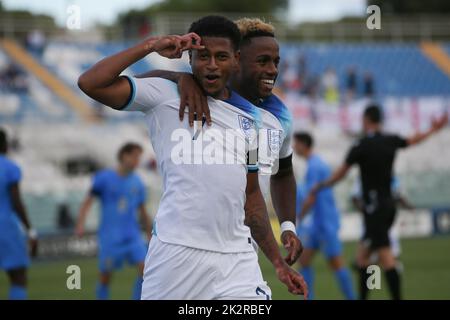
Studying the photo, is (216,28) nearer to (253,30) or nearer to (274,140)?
(253,30)

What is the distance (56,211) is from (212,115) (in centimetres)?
1919

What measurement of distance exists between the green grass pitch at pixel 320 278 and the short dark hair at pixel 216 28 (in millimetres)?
7578

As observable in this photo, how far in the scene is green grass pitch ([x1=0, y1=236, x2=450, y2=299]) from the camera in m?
13.3

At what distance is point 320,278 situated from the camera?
16141mm

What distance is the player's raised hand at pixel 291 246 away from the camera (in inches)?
222

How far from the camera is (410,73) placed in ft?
123

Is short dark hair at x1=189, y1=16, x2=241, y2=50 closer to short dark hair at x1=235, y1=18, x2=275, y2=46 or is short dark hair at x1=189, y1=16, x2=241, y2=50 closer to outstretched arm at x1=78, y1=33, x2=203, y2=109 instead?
outstretched arm at x1=78, y1=33, x2=203, y2=109

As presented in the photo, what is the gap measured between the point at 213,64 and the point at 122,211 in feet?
26.0

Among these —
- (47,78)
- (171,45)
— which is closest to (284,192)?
(171,45)

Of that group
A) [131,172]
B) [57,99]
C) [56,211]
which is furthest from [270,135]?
[57,99]

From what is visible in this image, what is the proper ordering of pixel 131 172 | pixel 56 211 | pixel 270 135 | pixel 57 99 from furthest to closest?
1. pixel 57 99
2. pixel 56 211
3. pixel 131 172
4. pixel 270 135

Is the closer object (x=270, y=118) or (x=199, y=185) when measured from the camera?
(x=199, y=185)

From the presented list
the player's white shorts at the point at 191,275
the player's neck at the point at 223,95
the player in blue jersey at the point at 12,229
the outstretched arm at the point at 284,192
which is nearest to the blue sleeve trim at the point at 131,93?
the player's neck at the point at 223,95
